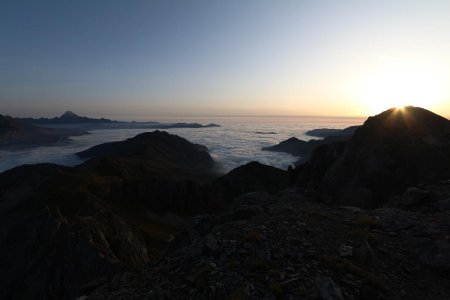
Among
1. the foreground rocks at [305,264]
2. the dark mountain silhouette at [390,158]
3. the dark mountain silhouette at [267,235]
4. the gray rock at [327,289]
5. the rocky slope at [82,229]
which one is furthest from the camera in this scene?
the rocky slope at [82,229]

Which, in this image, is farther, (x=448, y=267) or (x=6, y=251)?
(x=6, y=251)

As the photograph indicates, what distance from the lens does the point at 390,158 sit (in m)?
55.2

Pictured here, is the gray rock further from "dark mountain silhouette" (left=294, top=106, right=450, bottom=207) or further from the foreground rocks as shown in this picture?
"dark mountain silhouette" (left=294, top=106, right=450, bottom=207)

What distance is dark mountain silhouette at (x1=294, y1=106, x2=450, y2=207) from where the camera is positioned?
5034 cm

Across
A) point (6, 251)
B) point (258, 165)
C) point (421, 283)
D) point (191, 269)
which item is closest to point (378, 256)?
point (421, 283)

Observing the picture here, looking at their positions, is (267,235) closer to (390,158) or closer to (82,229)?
(390,158)

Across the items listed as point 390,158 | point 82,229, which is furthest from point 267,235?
point 82,229

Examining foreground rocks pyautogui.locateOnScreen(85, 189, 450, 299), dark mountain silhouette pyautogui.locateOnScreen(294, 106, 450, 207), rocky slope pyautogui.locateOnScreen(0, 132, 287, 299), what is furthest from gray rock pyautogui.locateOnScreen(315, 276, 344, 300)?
dark mountain silhouette pyautogui.locateOnScreen(294, 106, 450, 207)

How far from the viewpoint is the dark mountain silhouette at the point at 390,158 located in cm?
5034

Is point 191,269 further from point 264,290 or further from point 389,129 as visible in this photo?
point 389,129

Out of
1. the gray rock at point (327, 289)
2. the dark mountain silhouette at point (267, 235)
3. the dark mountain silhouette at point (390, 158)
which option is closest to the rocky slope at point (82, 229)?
the dark mountain silhouette at point (267, 235)

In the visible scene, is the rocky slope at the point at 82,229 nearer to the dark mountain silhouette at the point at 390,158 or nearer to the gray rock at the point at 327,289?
the gray rock at the point at 327,289

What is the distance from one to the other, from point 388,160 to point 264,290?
51.2 m

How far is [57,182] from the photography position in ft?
399
